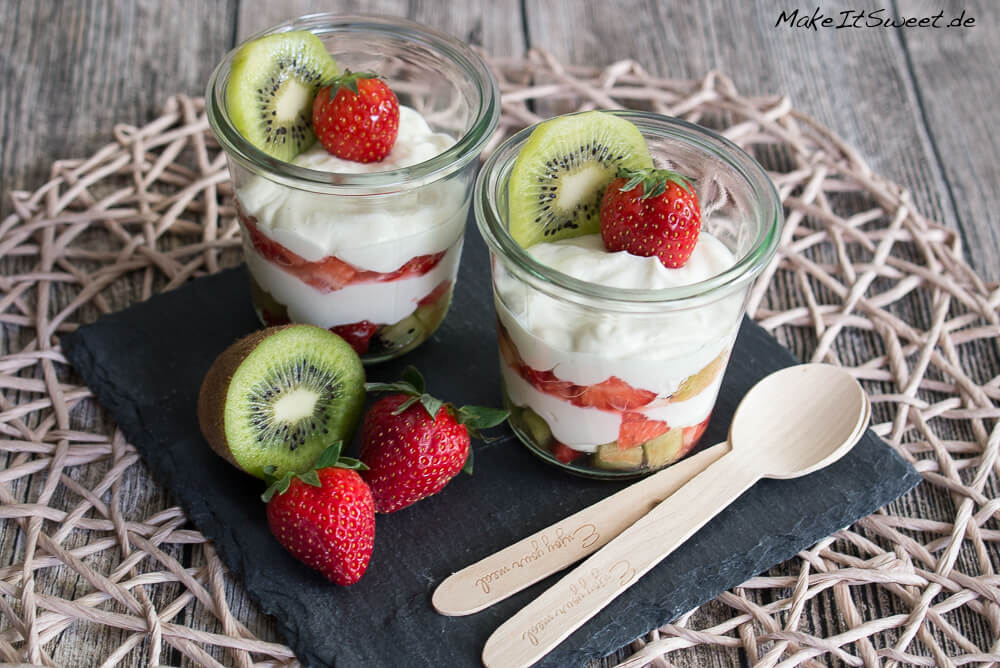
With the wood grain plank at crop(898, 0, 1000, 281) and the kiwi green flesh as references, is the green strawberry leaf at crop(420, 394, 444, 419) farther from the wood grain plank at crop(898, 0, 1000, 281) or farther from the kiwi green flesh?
the wood grain plank at crop(898, 0, 1000, 281)

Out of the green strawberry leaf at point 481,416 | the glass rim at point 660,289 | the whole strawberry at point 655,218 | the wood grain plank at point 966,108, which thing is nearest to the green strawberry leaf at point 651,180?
the whole strawberry at point 655,218

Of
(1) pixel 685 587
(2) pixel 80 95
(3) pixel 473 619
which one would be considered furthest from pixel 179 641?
(2) pixel 80 95

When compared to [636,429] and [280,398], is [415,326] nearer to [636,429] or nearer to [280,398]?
[280,398]

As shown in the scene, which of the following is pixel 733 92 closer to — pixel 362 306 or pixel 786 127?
pixel 786 127

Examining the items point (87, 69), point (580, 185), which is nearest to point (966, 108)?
point (580, 185)

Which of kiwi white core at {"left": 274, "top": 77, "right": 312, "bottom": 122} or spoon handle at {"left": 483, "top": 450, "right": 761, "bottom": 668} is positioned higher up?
kiwi white core at {"left": 274, "top": 77, "right": 312, "bottom": 122}

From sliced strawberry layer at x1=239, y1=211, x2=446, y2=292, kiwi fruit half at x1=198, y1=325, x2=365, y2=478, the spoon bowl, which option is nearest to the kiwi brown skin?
kiwi fruit half at x1=198, y1=325, x2=365, y2=478
